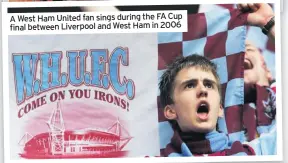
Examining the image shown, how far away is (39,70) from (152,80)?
40 centimetres

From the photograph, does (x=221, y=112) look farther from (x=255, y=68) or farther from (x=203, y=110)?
(x=255, y=68)

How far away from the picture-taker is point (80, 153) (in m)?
2.36

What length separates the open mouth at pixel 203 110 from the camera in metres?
2.35

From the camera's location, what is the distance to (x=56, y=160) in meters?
2.35

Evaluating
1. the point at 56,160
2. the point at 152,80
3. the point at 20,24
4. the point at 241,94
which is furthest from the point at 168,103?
the point at 20,24

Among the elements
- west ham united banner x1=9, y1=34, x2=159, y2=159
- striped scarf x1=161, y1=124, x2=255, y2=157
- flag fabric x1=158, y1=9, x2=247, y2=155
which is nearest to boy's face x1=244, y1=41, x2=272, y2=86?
flag fabric x1=158, y1=9, x2=247, y2=155

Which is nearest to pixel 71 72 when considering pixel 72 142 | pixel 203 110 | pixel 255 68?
pixel 72 142

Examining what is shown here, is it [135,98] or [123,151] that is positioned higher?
[135,98]

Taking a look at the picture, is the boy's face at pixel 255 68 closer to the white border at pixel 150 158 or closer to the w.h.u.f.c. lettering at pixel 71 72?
the white border at pixel 150 158

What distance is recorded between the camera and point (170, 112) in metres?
2.37

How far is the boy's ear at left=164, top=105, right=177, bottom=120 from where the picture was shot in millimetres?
2363

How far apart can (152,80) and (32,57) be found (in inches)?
17.1

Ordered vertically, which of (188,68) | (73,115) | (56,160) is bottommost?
(56,160)

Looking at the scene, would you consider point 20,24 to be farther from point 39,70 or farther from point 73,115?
point 73,115
